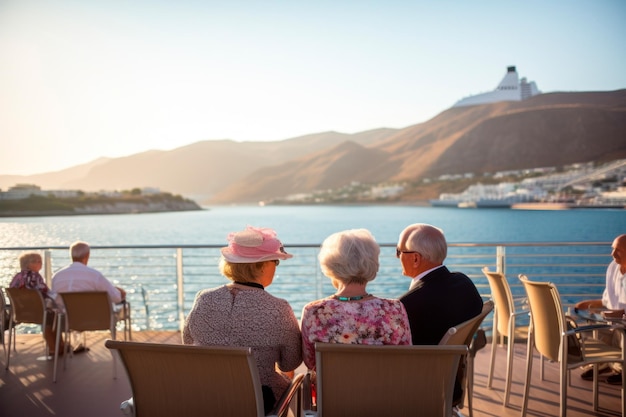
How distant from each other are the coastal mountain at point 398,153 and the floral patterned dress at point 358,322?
48711 millimetres

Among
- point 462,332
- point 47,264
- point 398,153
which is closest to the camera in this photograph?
point 462,332

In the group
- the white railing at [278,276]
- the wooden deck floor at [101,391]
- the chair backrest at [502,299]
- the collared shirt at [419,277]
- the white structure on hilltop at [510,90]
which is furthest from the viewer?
the white structure on hilltop at [510,90]

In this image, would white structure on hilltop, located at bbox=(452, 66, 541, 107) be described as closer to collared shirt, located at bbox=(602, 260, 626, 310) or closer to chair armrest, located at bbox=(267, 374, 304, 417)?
collared shirt, located at bbox=(602, 260, 626, 310)

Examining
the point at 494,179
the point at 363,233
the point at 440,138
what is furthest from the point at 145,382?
the point at 440,138

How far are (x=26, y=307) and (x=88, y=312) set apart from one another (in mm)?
632

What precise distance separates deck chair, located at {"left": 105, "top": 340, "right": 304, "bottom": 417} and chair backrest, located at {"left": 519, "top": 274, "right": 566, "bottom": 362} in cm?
165

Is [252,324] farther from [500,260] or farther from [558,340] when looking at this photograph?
[500,260]

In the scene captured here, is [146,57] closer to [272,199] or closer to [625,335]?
[272,199]

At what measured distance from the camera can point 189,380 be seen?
5.30ft

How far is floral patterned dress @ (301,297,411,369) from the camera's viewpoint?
1781 millimetres

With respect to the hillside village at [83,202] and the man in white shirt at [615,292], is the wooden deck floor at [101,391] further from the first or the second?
the hillside village at [83,202]

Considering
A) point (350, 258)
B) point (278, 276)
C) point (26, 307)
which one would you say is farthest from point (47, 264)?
point (278, 276)

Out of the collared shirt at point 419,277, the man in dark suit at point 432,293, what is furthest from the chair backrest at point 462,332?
Result: the collared shirt at point 419,277

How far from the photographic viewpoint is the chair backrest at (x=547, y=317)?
2678mm
